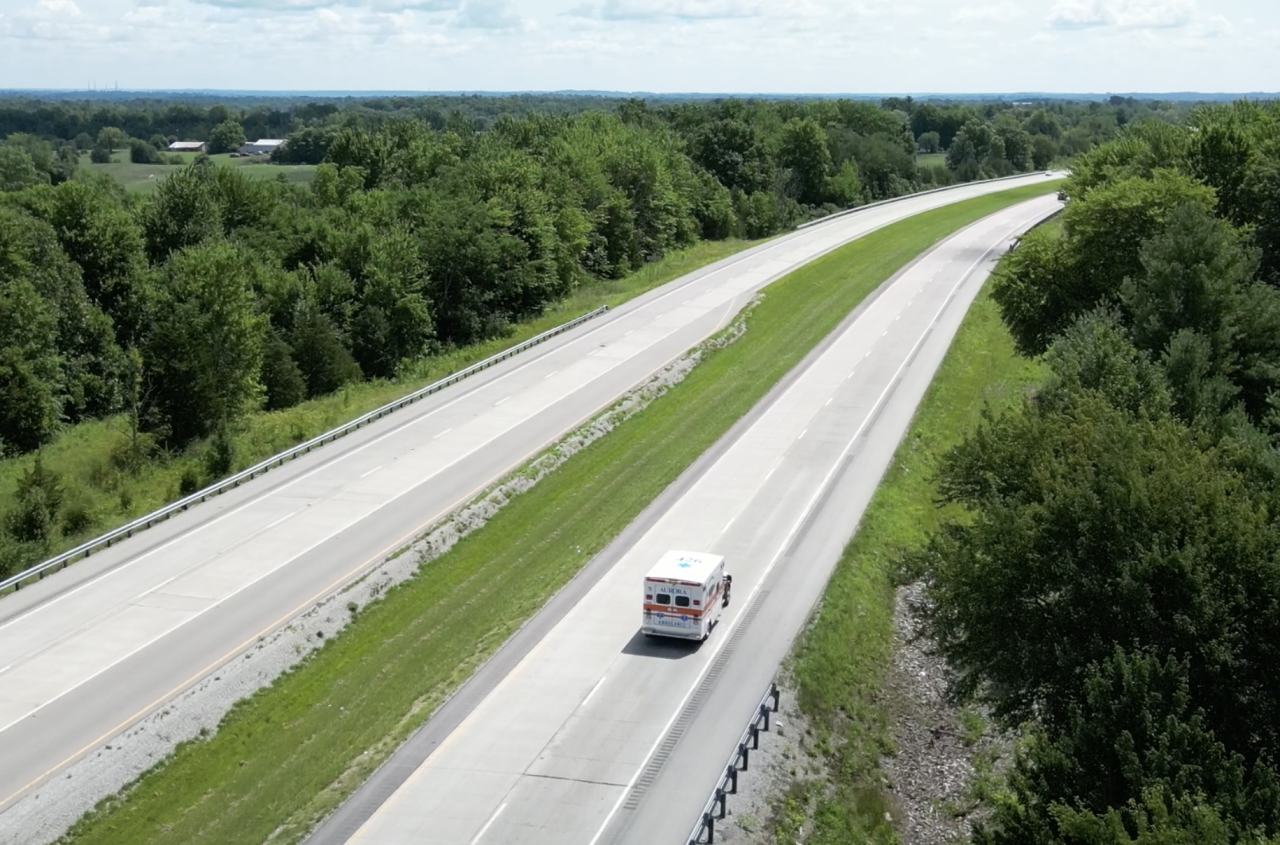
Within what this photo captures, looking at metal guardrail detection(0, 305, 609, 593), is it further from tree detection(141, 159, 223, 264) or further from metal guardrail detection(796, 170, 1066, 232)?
metal guardrail detection(796, 170, 1066, 232)

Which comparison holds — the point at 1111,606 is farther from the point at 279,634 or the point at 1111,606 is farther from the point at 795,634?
the point at 279,634

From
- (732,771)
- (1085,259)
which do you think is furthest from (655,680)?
(1085,259)

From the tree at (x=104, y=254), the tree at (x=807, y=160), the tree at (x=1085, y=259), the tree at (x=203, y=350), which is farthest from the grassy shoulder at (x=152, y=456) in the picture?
the tree at (x=807, y=160)

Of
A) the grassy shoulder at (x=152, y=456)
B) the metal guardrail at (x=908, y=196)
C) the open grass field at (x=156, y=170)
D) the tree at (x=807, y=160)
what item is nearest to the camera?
the grassy shoulder at (x=152, y=456)

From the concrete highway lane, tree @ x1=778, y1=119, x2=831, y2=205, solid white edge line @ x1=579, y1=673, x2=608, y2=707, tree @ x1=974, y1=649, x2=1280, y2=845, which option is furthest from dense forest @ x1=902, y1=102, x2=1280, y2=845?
tree @ x1=778, y1=119, x2=831, y2=205

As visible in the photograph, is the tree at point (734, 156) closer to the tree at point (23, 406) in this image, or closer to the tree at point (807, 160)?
the tree at point (807, 160)
